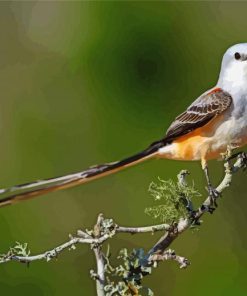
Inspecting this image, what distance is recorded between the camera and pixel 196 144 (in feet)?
9.92

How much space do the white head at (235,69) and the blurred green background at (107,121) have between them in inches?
75.4

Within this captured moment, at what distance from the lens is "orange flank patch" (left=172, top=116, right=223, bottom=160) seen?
298cm

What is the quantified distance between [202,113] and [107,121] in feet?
7.80

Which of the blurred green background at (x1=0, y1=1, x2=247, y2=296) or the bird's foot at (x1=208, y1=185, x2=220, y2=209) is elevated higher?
the blurred green background at (x1=0, y1=1, x2=247, y2=296)

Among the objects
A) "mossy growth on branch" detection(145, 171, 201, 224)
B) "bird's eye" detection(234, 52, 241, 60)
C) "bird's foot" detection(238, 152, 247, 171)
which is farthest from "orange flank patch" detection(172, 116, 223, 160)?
"mossy growth on branch" detection(145, 171, 201, 224)

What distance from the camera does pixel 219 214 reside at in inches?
207

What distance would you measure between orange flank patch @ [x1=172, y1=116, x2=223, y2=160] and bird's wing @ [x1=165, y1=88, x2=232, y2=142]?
0.9 inches

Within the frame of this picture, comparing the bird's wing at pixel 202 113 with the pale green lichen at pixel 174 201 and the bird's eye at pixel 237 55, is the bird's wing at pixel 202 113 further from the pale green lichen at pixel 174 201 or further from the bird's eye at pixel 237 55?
the pale green lichen at pixel 174 201

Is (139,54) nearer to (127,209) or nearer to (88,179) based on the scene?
(127,209)

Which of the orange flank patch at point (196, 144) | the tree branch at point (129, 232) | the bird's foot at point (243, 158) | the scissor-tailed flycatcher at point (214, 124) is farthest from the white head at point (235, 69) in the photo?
the tree branch at point (129, 232)

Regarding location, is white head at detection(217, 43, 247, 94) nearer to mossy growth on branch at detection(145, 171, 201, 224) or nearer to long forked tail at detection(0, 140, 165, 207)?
long forked tail at detection(0, 140, 165, 207)

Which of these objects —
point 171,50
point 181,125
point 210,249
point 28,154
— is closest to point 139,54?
point 171,50

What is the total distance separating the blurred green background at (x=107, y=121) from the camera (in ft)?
16.4

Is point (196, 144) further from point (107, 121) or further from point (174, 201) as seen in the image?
point (107, 121)
